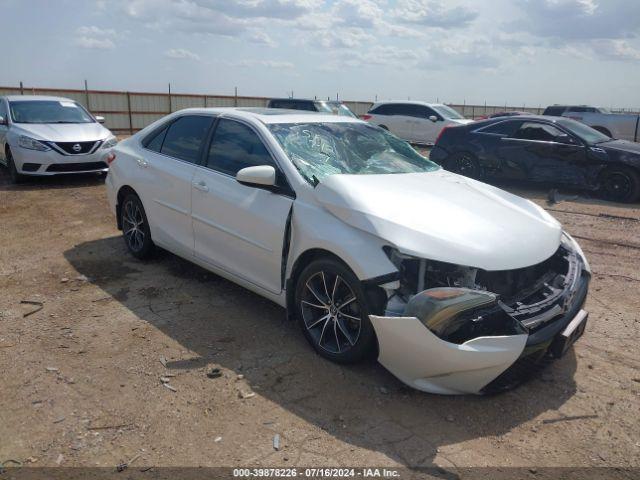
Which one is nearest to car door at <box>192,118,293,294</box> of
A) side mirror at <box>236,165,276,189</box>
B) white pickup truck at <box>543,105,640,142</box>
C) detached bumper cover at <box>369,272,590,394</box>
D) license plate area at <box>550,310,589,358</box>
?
side mirror at <box>236,165,276,189</box>

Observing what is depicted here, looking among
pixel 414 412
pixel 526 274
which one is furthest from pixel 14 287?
pixel 526 274

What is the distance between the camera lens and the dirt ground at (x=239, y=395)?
288 cm

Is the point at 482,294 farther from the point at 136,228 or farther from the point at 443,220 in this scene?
the point at 136,228

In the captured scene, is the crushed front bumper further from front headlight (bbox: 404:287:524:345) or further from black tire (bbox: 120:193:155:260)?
black tire (bbox: 120:193:155:260)

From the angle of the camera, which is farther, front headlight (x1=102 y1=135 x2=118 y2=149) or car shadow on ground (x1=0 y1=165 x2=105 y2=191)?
front headlight (x1=102 y1=135 x2=118 y2=149)

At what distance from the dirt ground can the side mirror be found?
118 centimetres

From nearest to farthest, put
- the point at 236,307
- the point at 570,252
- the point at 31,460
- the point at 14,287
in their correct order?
the point at 31,460, the point at 570,252, the point at 236,307, the point at 14,287

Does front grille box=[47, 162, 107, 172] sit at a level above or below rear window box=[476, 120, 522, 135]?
below

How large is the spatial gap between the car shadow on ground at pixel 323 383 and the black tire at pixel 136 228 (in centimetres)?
57

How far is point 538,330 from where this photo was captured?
3.17m

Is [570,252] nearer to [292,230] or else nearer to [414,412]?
[414,412]

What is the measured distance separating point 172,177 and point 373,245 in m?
2.38

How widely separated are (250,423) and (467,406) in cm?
132

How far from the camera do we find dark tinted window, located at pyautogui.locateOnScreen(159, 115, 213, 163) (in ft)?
15.8
